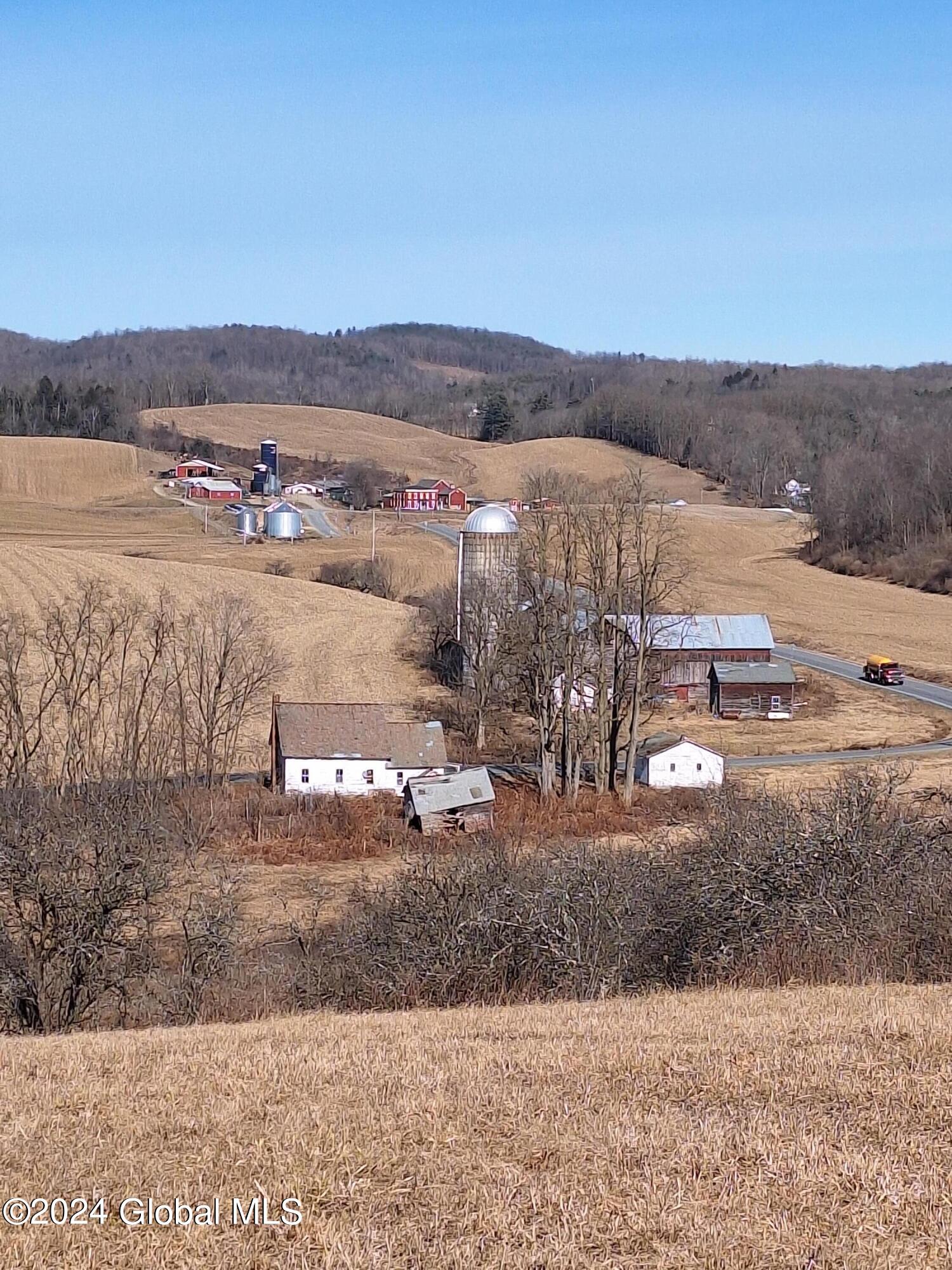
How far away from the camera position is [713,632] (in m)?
54.2

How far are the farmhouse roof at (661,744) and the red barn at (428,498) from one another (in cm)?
6552

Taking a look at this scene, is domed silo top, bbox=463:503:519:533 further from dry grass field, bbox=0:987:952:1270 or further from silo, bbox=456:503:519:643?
dry grass field, bbox=0:987:952:1270

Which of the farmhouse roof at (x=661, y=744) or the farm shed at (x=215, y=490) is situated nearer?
the farmhouse roof at (x=661, y=744)

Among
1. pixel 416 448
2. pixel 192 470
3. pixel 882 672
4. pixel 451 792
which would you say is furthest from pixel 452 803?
pixel 416 448

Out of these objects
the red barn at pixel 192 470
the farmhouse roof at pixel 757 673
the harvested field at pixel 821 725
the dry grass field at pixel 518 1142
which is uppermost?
the red barn at pixel 192 470

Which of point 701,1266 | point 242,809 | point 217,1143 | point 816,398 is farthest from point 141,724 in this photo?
point 816,398

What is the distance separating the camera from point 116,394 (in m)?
151

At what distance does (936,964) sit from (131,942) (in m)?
11.3

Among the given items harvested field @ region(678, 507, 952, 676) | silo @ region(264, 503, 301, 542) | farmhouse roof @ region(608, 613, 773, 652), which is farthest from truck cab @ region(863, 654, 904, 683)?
silo @ region(264, 503, 301, 542)

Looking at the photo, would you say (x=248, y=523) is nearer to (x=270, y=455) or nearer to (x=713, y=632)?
(x=270, y=455)

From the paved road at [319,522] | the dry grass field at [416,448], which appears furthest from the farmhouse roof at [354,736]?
the dry grass field at [416,448]

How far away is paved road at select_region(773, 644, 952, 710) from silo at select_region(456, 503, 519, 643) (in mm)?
12729

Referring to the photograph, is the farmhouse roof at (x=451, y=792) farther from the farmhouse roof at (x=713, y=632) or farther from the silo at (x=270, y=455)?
the silo at (x=270, y=455)

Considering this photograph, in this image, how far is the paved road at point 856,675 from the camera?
5231 cm
